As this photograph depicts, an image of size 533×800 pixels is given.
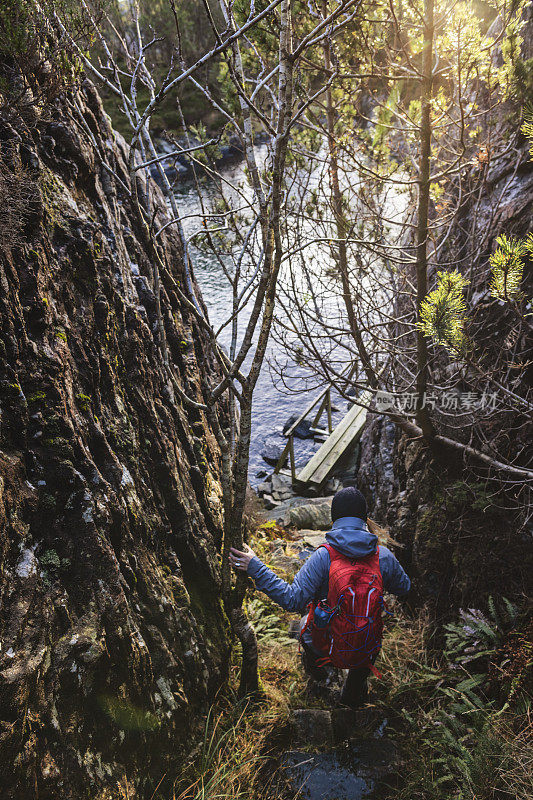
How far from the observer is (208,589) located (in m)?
3.63

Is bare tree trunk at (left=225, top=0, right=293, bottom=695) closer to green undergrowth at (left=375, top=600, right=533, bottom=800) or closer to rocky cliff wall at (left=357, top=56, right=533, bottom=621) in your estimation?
green undergrowth at (left=375, top=600, right=533, bottom=800)

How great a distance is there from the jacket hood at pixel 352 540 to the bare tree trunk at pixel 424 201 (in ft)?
5.22

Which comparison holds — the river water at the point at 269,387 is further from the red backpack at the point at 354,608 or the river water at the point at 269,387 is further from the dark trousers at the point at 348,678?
the red backpack at the point at 354,608

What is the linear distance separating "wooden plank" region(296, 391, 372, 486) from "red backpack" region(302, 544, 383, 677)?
21.3 feet

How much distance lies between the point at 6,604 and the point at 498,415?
3.93 m

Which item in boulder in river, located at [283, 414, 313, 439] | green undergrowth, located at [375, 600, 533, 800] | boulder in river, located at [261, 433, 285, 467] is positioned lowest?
boulder in river, located at [261, 433, 285, 467]

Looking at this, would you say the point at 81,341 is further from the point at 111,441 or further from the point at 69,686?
the point at 69,686

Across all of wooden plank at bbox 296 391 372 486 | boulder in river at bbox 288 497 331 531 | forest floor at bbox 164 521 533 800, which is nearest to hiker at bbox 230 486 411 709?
forest floor at bbox 164 521 533 800

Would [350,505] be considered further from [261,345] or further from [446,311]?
[446,311]

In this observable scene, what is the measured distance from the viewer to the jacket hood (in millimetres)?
3131

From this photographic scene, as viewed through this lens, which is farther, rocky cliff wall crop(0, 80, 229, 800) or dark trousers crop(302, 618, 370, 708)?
dark trousers crop(302, 618, 370, 708)

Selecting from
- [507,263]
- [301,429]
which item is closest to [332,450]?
[301,429]

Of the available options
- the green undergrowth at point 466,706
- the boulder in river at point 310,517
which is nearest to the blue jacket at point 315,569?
the green undergrowth at point 466,706

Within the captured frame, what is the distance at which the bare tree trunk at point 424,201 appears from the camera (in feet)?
10.2
